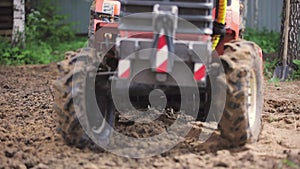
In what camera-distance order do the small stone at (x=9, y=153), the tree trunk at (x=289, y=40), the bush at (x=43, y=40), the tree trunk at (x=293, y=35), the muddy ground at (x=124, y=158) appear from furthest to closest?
the bush at (x=43, y=40) < the tree trunk at (x=293, y=35) < the tree trunk at (x=289, y=40) < the small stone at (x=9, y=153) < the muddy ground at (x=124, y=158)

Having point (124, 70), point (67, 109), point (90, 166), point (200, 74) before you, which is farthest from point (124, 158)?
point (200, 74)

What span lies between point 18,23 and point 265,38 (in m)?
7.30

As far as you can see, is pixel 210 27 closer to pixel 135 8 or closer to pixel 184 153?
pixel 135 8

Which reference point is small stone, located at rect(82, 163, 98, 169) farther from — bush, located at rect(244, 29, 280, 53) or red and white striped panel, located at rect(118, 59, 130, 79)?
bush, located at rect(244, 29, 280, 53)

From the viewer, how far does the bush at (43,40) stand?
14533 millimetres

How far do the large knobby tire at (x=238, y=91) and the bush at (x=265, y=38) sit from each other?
364 inches

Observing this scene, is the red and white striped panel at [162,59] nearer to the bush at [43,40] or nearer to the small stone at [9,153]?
the small stone at [9,153]

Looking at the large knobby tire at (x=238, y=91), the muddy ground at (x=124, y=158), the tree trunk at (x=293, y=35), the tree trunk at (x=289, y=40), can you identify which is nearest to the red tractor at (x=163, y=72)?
the large knobby tire at (x=238, y=91)

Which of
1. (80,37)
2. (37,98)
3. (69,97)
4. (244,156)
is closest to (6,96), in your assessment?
(37,98)

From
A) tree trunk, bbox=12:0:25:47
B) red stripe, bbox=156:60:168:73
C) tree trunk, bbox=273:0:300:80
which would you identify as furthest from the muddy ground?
tree trunk, bbox=12:0:25:47

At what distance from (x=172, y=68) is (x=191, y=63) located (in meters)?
0.20

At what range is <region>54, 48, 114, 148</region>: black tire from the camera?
5434 millimetres

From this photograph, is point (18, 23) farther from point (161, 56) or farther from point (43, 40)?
point (161, 56)

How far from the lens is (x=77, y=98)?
5.42 metres
